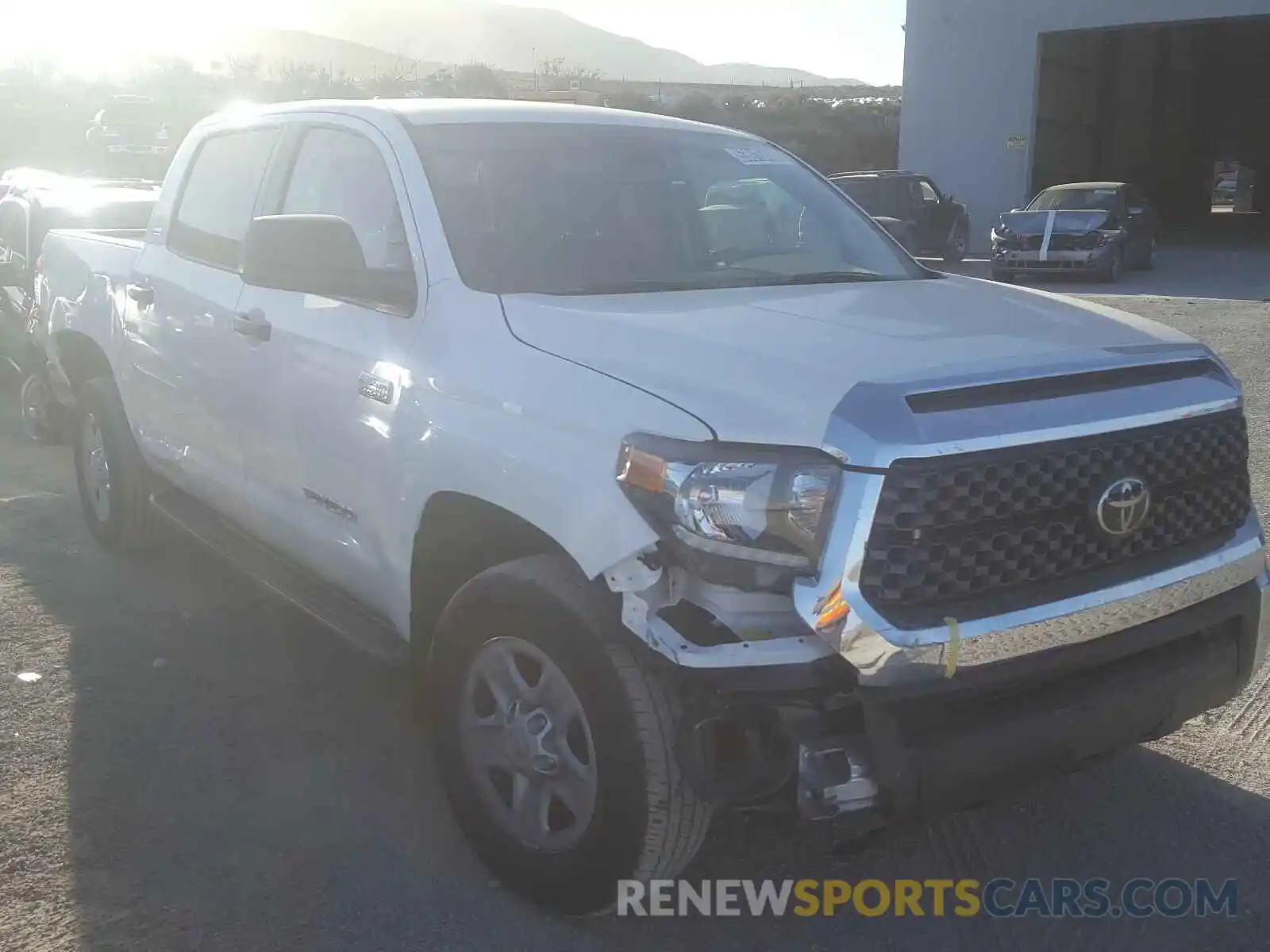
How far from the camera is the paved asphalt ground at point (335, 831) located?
306cm

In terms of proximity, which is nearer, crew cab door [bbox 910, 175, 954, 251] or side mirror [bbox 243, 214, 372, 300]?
side mirror [bbox 243, 214, 372, 300]

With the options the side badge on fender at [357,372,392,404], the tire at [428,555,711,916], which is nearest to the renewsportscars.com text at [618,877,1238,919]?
the tire at [428,555,711,916]

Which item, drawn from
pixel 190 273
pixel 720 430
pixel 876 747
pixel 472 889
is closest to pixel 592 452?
pixel 720 430

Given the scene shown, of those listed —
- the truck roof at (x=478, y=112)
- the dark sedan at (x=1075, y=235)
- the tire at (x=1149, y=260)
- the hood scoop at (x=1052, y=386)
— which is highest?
the truck roof at (x=478, y=112)

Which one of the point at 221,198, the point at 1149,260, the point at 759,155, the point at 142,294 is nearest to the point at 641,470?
the point at 759,155

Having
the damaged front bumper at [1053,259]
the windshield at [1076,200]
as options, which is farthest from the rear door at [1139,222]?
the damaged front bumper at [1053,259]

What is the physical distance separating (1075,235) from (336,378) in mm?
17775

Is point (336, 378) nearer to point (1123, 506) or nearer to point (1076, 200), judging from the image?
point (1123, 506)

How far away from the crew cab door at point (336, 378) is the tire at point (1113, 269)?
673 inches

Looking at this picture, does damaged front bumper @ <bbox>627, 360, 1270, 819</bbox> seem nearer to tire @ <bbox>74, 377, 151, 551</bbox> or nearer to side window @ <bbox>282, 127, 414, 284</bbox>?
side window @ <bbox>282, 127, 414, 284</bbox>

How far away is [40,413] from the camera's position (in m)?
7.77

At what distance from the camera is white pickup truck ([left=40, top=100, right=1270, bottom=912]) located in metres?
2.55

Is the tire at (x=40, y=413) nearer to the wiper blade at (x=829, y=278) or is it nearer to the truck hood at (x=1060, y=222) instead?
the wiper blade at (x=829, y=278)

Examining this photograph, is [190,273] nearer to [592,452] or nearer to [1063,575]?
[592,452]
